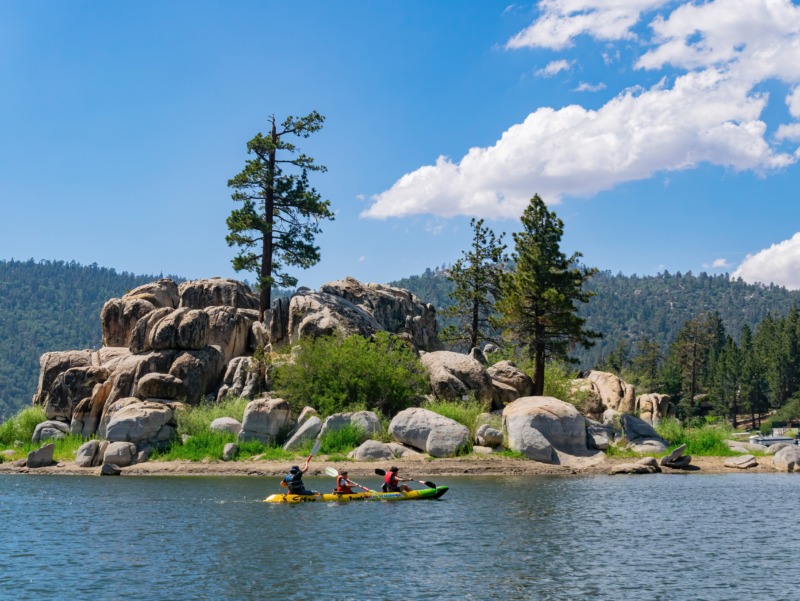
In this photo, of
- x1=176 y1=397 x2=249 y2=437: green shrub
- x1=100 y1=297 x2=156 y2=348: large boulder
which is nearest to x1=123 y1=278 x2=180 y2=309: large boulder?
x1=100 y1=297 x2=156 y2=348: large boulder

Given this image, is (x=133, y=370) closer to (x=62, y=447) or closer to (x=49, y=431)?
(x=62, y=447)

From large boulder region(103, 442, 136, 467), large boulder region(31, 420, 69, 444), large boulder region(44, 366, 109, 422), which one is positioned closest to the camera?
large boulder region(103, 442, 136, 467)

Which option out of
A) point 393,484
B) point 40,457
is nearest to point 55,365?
point 40,457

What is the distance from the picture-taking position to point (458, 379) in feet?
181

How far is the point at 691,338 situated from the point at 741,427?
19860 mm

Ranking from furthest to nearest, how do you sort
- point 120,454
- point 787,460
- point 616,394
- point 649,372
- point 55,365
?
point 649,372, point 616,394, point 55,365, point 787,460, point 120,454

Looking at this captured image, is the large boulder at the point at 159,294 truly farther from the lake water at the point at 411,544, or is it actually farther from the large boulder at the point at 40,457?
the lake water at the point at 411,544

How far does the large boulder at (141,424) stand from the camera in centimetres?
5016

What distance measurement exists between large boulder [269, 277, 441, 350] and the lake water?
18971mm

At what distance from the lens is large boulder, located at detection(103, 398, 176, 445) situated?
5016cm

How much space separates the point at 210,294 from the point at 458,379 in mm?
21338

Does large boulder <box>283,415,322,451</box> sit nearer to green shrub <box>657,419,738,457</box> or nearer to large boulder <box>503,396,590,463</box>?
large boulder <box>503,396,590,463</box>

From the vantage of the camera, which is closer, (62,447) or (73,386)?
(62,447)

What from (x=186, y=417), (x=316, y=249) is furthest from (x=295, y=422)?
(x=316, y=249)
